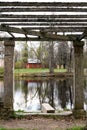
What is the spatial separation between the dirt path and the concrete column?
79 centimetres

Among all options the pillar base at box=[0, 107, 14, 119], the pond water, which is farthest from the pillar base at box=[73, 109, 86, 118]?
the pond water

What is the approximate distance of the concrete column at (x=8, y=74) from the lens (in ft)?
36.4

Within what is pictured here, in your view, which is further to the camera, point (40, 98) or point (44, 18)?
point (40, 98)

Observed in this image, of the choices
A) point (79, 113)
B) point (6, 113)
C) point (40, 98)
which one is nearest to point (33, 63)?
point (40, 98)

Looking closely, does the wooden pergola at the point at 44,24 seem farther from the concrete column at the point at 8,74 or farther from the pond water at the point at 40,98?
the pond water at the point at 40,98

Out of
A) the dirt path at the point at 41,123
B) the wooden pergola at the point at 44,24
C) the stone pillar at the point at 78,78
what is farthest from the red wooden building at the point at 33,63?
the dirt path at the point at 41,123

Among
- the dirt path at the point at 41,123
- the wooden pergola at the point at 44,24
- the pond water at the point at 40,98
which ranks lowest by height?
the pond water at the point at 40,98

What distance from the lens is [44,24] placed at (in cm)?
860

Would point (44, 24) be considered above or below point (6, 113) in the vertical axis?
above

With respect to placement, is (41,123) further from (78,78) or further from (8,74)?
(78,78)

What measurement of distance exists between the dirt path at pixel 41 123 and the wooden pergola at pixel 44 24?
2.91 ft

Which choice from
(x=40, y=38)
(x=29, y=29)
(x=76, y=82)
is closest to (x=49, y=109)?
(x=76, y=82)

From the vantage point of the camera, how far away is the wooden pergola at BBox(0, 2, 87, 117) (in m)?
6.78

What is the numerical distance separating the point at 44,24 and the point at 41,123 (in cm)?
298
